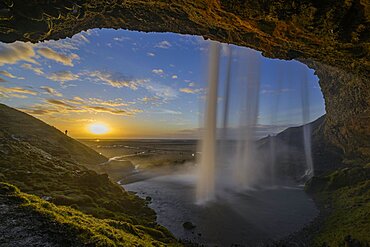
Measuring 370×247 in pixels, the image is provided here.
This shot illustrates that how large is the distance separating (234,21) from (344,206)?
108 feet

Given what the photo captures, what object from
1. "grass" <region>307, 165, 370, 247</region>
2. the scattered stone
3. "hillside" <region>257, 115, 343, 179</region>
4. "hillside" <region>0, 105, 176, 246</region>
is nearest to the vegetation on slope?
"hillside" <region>0, 105, 176, 246</region>

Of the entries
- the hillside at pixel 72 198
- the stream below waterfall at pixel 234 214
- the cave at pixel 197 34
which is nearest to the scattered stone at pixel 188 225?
the cave at pixel 197 34

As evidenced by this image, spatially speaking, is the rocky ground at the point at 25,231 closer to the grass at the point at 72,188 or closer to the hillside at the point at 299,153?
the grass at the point at 72,188

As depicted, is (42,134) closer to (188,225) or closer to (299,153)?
(188,225)

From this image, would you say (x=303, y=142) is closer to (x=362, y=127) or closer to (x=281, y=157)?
(x=281, y=157)

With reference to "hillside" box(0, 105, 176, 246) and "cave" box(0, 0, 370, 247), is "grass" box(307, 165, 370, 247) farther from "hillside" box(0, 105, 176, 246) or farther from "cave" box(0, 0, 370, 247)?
"hillside" box(0, 105, 176, 246)

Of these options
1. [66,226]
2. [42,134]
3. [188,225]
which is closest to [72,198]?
[188,225]

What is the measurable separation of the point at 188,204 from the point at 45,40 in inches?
1219

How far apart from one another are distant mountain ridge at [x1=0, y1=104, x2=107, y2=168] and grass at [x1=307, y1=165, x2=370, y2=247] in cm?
6067

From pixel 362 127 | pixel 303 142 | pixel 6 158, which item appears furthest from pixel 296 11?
pixel 303 142

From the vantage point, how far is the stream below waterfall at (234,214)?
2670cm

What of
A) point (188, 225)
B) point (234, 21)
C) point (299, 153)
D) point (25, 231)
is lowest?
point (188, 225)

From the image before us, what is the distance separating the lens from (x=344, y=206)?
1358 inches

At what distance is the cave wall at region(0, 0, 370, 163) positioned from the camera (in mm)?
15500
